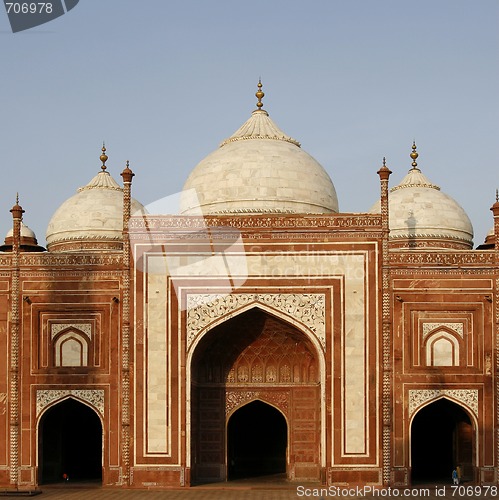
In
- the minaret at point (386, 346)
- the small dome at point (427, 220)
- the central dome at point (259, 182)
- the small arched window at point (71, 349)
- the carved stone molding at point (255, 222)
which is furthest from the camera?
the small dome at point (427, 220)

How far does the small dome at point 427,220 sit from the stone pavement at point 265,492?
20.5 feet

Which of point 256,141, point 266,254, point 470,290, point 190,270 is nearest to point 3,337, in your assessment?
point 190,270

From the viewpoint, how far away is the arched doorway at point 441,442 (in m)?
18.9

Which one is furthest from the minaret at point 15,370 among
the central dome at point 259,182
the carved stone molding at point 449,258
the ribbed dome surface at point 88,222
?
the carved stone molding at point 449,258

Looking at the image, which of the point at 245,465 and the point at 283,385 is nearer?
the point at 283,385

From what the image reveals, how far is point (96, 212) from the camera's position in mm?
22516

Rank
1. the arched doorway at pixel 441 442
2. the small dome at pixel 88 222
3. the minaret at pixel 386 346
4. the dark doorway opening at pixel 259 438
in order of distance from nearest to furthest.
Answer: the minaret at pixel 386 346, the arched doorway at pixel 441 442, the dark doorway opening at pixel 259 438, the small dome at pixel 88 222

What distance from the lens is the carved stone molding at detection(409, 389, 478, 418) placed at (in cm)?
1789

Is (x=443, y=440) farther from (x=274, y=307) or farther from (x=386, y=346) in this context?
(x=274, y=307)

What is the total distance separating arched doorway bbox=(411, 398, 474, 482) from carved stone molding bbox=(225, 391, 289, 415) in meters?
2.79

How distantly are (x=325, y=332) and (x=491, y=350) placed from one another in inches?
127

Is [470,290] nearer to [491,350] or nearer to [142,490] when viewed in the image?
[491,350]

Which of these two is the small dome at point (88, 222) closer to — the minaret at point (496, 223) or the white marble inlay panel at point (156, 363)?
the white marble inlay panel at point (156, 363)

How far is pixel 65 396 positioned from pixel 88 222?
5.38 meters
